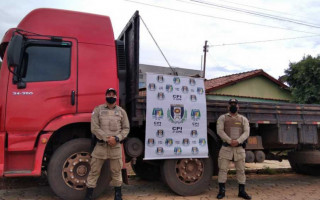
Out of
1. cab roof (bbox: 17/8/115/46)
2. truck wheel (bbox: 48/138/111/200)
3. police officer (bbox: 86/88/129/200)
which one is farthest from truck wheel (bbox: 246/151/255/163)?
cab roof (bbox: 17/8/115/46)

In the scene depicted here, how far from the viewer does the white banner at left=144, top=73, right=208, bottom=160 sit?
16.5ft

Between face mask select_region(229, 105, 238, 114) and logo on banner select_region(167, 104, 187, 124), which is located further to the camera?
face mask select_region(229, 105, 238, 114)

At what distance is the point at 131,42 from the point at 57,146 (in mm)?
2228

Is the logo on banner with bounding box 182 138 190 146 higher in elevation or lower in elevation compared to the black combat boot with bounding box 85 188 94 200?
higher

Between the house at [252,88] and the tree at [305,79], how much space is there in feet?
11.0

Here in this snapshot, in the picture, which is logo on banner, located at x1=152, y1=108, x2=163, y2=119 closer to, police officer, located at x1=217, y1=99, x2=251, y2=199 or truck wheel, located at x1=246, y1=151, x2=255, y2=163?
police officer, located at x1=217, y1=99, x2=251, y2=199

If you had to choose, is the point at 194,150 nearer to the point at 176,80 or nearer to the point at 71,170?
the point at 176,80

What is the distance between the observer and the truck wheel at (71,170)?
4.44 metres

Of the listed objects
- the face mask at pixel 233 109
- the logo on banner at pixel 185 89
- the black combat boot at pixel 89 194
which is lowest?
the black combat boot at pixel 89 194

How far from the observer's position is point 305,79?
40.3ft

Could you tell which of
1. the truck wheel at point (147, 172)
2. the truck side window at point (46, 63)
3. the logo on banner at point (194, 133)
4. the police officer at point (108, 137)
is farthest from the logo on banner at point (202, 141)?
the truck side window at point (46, 63)

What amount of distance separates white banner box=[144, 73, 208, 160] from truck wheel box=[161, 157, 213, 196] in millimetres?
164

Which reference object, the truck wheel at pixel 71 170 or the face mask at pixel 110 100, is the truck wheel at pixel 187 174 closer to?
the truck wheel at pixel 71 170

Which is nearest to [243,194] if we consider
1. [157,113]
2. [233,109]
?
[233,109]
